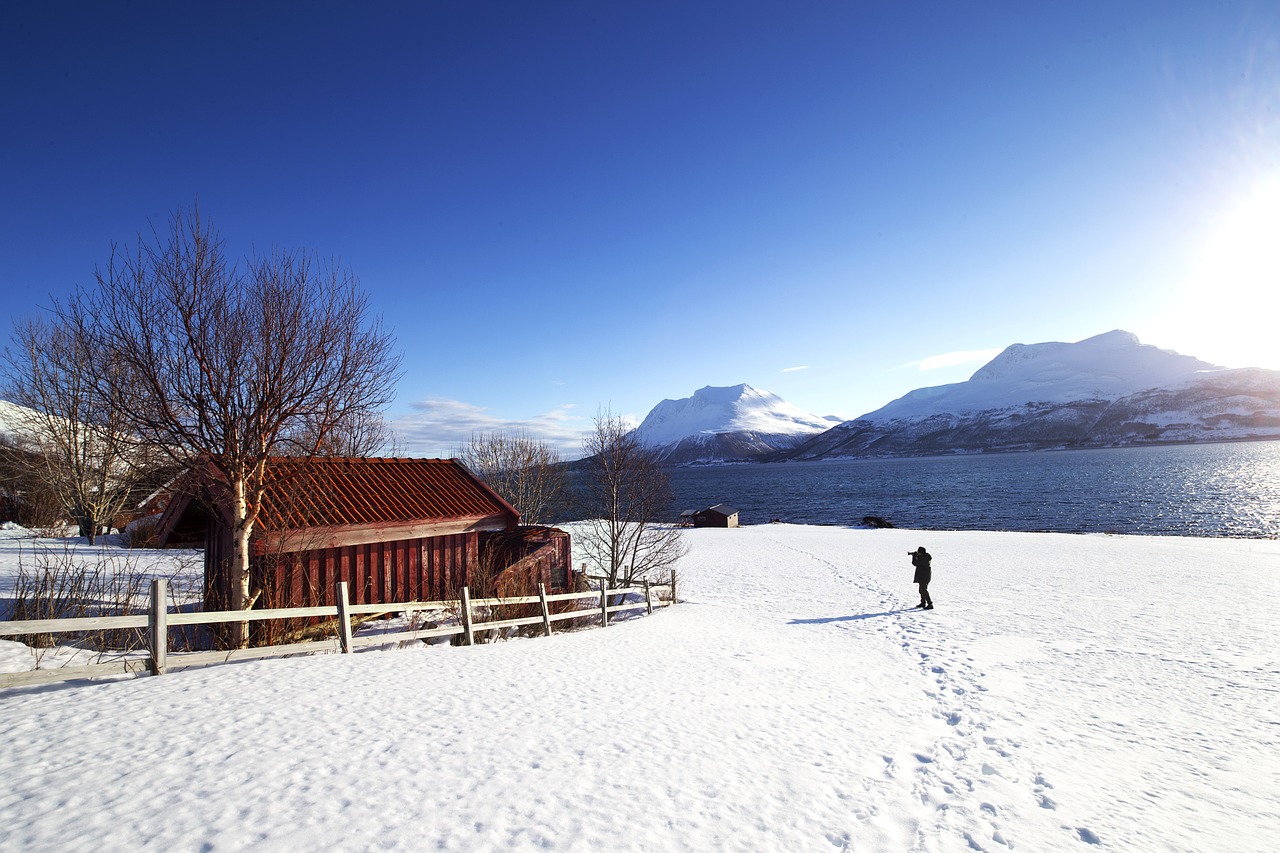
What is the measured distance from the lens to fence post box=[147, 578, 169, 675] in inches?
285

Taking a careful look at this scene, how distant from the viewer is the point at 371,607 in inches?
378

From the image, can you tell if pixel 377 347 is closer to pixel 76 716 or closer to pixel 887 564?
pixel 76 716

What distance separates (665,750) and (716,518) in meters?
52.1

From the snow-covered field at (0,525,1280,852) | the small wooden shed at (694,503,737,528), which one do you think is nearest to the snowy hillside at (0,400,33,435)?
the snow-covered field at (0,525,1280,852)

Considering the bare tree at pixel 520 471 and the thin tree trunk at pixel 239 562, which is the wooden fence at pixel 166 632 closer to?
the thin tree trunk at pixel 239 562

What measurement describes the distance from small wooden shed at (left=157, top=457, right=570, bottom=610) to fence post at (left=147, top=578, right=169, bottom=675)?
350 cm

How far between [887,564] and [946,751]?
24.2m

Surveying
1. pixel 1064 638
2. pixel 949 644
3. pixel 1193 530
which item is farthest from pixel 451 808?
pixel 1193 530

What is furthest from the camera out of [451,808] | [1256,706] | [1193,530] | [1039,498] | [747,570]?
[1039,498]

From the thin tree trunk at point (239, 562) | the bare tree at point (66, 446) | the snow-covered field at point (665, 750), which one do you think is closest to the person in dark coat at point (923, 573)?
the snow-covered field at point (665, 750)

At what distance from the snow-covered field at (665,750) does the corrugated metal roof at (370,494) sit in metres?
4.53

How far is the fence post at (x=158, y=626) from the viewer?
723 centimetres

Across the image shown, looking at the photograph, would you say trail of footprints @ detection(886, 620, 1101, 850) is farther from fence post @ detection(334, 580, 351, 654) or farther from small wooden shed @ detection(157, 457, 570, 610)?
small wooden shed @ detection(157, 457, 570, 610)

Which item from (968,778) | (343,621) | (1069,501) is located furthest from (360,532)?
(1069,501)
